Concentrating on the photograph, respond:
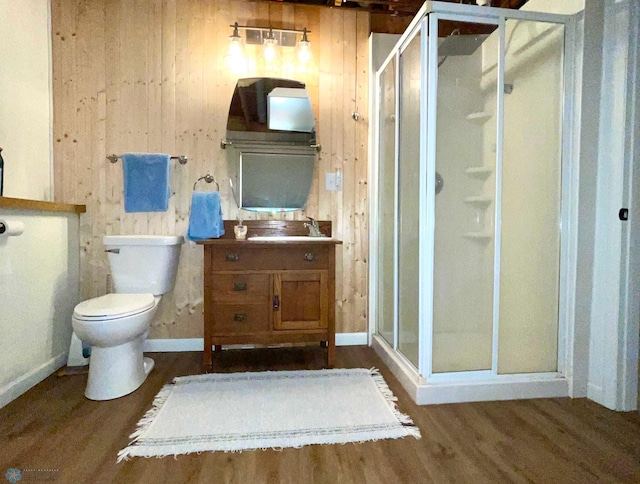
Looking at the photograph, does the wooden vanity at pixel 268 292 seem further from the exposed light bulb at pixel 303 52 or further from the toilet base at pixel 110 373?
the exposed light bulb at pixel 303 52

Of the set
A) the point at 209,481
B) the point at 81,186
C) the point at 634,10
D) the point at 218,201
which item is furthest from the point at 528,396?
the point at 81,186

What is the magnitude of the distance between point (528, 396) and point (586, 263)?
2.34ft

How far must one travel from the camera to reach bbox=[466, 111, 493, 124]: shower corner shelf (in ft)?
6.43

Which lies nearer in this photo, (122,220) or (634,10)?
(634,10)

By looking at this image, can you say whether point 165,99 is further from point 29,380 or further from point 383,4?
point 29,380

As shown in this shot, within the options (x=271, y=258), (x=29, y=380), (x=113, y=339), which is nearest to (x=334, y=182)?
(x=271, y=258)

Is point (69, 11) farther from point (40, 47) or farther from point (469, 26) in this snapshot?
point (469, 26)

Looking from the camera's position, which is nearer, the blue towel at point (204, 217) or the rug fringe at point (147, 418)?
the rug fringe at point (147, 418)

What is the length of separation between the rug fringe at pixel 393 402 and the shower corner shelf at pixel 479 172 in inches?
49.7

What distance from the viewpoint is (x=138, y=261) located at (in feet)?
6.72

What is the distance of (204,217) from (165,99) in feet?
2.77

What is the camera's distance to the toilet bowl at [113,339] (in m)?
1.61

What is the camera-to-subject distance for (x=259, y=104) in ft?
7.77

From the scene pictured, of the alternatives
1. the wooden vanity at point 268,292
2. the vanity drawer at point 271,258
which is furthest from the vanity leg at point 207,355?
the vanity drawer at point 271,258
